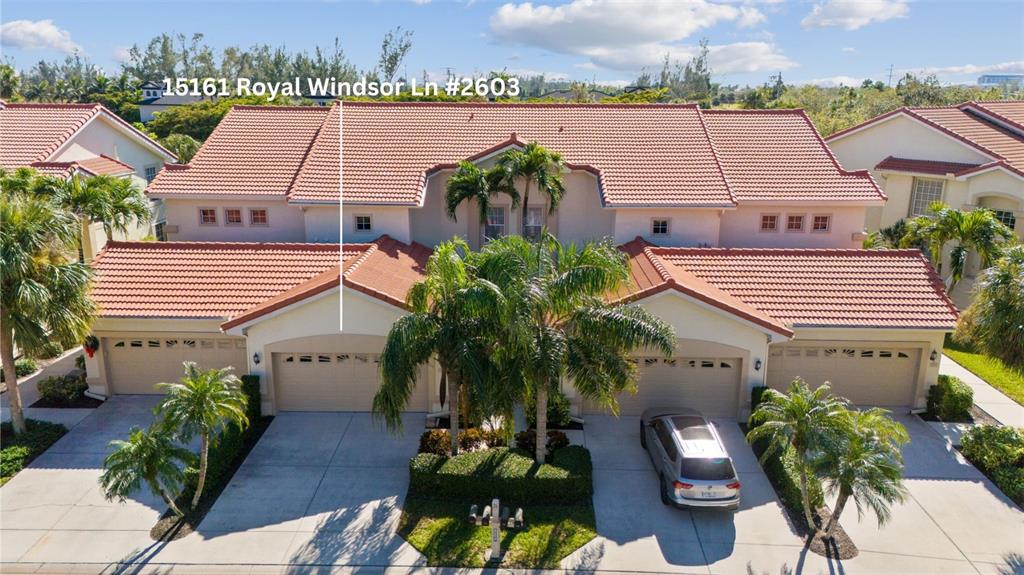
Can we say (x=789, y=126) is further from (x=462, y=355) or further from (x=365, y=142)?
(x=462, y=355)

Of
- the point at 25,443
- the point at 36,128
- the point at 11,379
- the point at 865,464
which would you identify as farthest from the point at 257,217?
the point at 865,464

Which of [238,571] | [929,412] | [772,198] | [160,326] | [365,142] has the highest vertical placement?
[365,142]

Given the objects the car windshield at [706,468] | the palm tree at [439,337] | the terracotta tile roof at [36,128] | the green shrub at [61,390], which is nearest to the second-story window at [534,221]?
the palm tree at [439,337]

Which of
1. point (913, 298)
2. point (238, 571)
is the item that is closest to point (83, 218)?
point (238, 571)

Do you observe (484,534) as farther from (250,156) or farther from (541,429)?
(250,156)

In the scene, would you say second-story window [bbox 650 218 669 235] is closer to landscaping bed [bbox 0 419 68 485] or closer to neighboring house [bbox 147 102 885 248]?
neighboring house [bbox 147 102 885 248]

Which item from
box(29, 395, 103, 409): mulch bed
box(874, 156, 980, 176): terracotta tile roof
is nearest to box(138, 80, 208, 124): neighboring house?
box(29, 395, 103, 409): mulch bed
